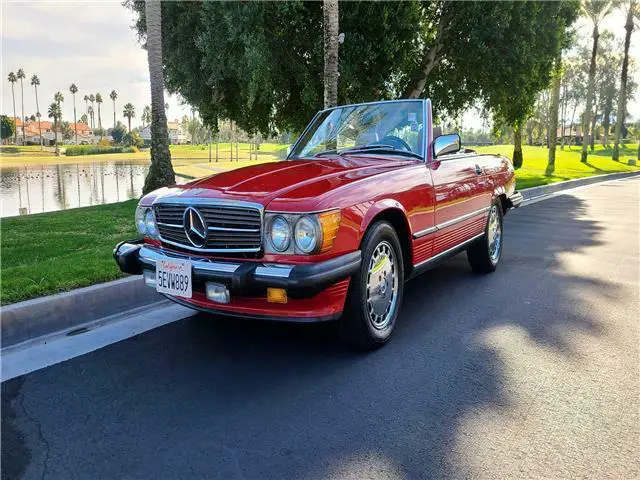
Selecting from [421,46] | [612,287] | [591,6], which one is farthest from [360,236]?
[591,6]

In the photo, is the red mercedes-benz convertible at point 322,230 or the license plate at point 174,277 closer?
the red mercedes-benz convertible at point 322,230

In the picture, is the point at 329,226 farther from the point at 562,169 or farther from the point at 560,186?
the point at 562,169

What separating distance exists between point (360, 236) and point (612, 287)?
354 cm

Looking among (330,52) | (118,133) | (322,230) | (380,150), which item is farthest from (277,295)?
(118,133)

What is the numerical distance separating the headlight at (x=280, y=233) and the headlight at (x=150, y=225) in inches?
45.0

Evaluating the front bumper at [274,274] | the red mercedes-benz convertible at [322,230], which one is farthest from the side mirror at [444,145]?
the front bumper at [274,274]

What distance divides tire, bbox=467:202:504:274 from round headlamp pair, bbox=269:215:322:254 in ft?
10.1

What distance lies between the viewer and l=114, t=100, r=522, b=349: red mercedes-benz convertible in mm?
3182

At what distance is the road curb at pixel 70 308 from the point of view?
12.9 feet

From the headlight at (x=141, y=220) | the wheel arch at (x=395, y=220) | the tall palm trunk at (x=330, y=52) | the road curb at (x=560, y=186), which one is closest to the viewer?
the wheel arch at (x=395, y=220)

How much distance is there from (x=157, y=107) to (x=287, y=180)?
8.83 metres

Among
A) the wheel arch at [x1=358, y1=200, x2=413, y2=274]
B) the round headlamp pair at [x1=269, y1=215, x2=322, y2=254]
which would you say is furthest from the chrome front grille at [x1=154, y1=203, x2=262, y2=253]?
the wheel arch at [x1=358, y1=200, x2=413, y2=274]

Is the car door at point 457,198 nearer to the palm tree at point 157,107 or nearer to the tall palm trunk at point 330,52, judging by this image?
the tall palm trunk at point 330,52

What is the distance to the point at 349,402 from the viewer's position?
2.98 meters
